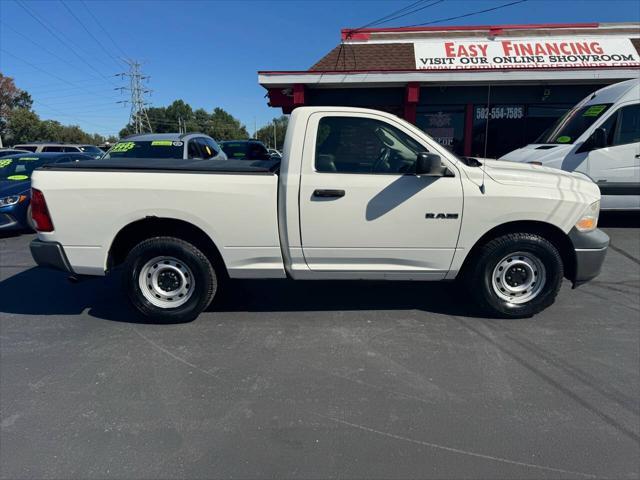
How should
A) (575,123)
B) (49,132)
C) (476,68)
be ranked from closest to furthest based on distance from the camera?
1. (575,123)
2. (476,68)
3. (49,132)

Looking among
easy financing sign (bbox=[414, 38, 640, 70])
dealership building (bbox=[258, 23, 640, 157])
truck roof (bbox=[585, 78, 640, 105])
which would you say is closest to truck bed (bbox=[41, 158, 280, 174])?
truck roof (bbox=[585, 78, 640, 105])

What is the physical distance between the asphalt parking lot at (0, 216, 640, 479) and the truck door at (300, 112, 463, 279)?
0.69m

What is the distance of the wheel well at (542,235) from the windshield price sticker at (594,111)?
514 centimetres

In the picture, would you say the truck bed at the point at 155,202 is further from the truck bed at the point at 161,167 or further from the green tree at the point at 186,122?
the green tree at the point at 186,122

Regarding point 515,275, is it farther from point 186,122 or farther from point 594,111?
point 186,122

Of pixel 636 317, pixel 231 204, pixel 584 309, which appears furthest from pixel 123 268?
pixel 636 317

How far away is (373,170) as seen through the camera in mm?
3895

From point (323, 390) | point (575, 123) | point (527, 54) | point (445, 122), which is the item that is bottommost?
point (323, 390)

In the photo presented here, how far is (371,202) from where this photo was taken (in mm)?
3818

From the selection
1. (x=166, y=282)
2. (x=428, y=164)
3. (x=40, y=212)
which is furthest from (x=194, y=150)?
(x=428, y=164)

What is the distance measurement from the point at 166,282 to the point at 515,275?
3440mm

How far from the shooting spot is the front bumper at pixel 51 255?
3.94 meters

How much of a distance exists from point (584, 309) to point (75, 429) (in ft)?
15.3

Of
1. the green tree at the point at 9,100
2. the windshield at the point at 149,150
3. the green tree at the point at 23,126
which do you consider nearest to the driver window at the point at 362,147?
the windshield at the point at 149,150
